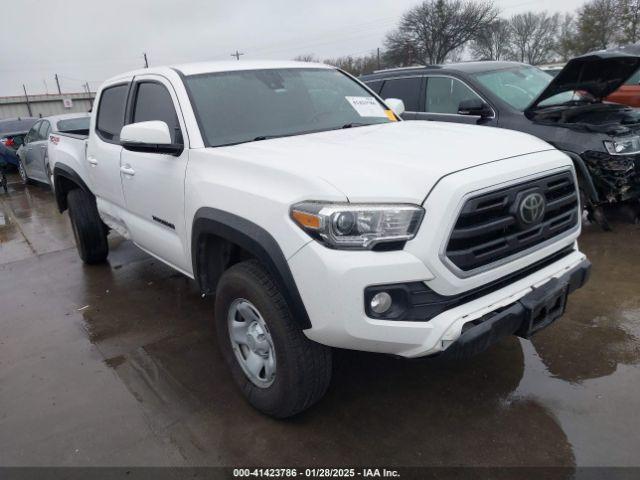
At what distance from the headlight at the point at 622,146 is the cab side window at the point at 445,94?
151cm

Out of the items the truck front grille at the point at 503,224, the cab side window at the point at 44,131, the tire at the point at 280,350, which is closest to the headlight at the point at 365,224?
the truck front grille at the point at 503,224

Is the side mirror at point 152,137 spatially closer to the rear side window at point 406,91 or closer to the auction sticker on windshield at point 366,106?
the auction sticker on windshield at point 366,106

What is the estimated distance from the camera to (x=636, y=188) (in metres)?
4.97

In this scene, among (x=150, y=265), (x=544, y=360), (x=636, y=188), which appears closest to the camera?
(x=544, y=360)

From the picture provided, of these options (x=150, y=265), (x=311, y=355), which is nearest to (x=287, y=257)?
(x=311, y=355)

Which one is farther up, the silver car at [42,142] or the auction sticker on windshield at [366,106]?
the auction sticker on windshield at [366,106]

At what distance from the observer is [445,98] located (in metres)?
6.07

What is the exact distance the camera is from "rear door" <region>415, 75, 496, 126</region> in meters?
5.75

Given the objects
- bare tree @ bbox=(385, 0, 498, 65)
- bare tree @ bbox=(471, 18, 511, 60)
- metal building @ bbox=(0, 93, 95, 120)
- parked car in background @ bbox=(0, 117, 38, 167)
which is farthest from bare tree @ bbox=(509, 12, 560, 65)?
parked car in background @ bbox=(0, 117, 38, 167)

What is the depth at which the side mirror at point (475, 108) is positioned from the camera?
17.4 ft

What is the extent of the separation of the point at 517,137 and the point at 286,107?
151cm

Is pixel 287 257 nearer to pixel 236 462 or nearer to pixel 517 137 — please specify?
pixel 236 462

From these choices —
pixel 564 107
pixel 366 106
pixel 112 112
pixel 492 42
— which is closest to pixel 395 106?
pixel 366 106

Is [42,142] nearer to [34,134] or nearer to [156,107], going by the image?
[34,134]
